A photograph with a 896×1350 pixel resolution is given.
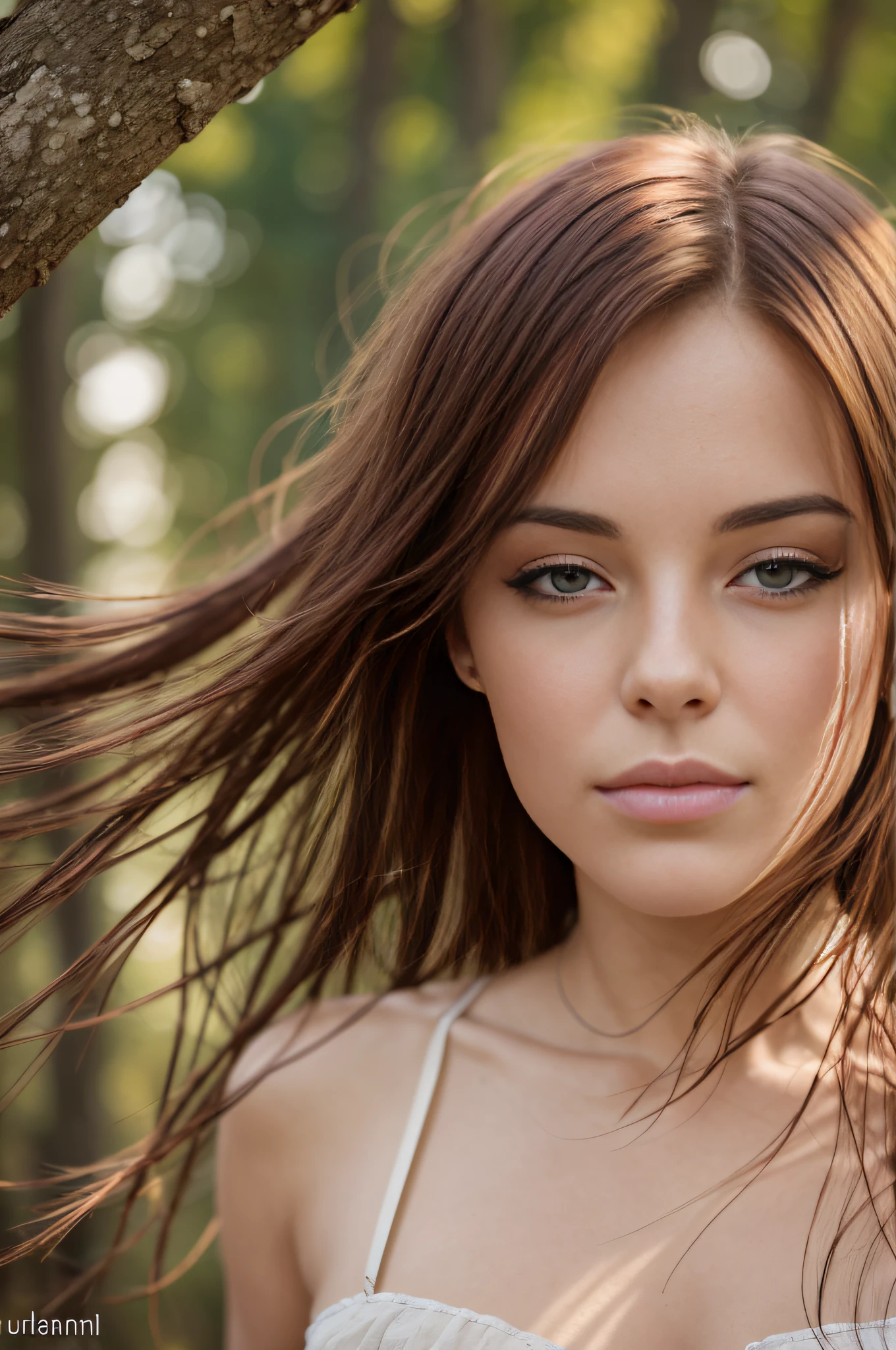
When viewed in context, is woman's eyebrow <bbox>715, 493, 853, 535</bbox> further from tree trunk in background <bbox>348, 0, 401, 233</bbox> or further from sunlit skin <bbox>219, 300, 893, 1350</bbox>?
tree trunk in background <bbox>348, 0, 401, 233</bbox>

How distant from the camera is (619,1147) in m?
1.43

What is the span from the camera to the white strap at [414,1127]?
A: 1432 millimetres

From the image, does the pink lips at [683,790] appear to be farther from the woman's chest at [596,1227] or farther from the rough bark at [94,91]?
the rough bark at [94,91]

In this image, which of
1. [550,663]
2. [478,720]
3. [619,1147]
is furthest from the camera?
[478,720]

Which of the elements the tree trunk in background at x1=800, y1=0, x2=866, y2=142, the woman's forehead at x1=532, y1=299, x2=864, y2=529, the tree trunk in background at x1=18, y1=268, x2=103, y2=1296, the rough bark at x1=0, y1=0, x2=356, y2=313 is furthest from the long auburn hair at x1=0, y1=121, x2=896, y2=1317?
the tree trunk in background at x1=800, y1=0, x2=866, y2=142

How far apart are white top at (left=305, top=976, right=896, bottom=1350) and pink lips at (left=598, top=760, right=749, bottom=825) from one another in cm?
58

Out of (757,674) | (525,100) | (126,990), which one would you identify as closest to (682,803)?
(757,674)

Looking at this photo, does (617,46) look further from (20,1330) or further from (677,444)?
(20,1330)

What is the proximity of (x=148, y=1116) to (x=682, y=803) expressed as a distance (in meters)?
5.52

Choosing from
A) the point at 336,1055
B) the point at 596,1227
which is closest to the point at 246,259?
the point at 336,1055

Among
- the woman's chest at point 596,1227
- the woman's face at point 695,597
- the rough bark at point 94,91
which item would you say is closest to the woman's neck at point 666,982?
the woman's chest at point 596,1227

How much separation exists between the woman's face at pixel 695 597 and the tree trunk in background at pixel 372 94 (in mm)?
3981

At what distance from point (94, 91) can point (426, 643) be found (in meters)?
0.81

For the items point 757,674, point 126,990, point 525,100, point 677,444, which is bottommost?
point 126,990
